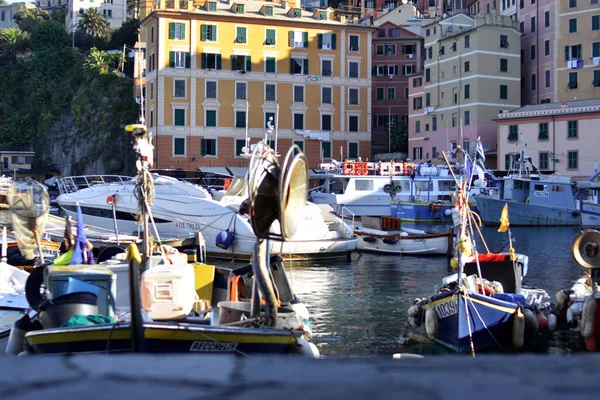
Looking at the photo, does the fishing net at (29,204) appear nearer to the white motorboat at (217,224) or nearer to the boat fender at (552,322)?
the white motorboat at (217,224)

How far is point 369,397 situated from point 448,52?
211 ft

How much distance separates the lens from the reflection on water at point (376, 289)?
16.0 metres

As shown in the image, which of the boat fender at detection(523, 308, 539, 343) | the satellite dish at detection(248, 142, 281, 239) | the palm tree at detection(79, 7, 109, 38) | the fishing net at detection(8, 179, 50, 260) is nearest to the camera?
the satellite dish at detection(248, 142, 281, 239)

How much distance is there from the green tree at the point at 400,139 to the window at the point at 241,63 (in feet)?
60.8

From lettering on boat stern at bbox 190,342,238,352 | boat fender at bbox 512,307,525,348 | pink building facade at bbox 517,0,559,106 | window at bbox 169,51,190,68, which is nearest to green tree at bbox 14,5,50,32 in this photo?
window at bbox 169,51,190,68

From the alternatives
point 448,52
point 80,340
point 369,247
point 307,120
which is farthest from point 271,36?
point 80,340

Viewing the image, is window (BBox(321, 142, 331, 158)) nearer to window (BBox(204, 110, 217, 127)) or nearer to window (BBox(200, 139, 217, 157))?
window (BBox(200, 139, 217, 157))

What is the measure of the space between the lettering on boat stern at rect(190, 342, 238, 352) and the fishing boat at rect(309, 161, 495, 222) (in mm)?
38394

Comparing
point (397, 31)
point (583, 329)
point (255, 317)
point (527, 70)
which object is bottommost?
point (583, 329)

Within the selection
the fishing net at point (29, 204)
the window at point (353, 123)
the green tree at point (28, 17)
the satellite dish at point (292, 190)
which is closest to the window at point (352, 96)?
the window at point (353, 123)

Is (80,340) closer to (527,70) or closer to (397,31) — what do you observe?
(527,70)

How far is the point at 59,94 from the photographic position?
261 ft

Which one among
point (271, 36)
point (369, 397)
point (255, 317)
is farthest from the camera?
point (271, 36)

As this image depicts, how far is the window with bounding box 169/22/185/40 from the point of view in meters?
58.8
